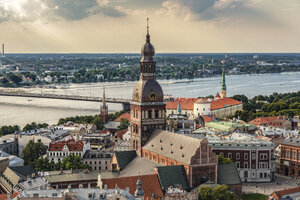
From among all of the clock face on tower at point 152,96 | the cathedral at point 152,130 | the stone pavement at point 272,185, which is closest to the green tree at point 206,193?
the cathedral at point 152,130

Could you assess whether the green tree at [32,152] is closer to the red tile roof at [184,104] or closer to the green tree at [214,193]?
the green tree at [214,193]

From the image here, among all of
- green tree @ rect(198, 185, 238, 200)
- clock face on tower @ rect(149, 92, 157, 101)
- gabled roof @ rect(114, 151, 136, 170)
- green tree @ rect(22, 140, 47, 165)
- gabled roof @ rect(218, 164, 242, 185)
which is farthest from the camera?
green tree @ rect(22, 140, 47, 165)

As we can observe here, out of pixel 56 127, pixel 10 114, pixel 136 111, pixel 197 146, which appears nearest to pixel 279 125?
pixel 56 127

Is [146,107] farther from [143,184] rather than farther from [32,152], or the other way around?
[32,152]

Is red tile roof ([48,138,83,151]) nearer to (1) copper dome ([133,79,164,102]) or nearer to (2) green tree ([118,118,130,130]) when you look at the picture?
(1) copper dome ([133,79,164,102])

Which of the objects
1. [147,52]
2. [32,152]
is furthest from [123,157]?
[32,152]

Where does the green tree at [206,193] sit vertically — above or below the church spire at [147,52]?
below

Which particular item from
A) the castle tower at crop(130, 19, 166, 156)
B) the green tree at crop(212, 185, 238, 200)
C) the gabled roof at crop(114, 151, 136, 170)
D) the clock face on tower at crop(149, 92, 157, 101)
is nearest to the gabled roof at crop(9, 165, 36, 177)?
the gabled roof at crop(114, 151, 136, 170)
